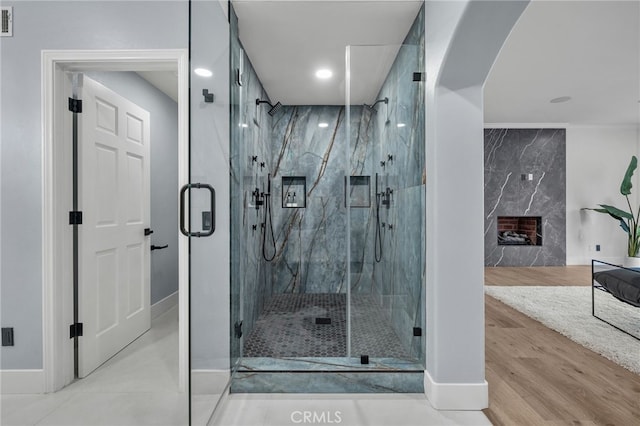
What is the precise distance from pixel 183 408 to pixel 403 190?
1945mm

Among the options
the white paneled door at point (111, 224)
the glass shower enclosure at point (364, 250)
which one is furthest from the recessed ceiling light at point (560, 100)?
the white paneled door at point (111, 224)

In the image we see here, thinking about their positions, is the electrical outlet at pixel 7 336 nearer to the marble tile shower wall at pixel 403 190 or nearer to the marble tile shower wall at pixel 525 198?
the marble tile shower wall at pixel 403 190

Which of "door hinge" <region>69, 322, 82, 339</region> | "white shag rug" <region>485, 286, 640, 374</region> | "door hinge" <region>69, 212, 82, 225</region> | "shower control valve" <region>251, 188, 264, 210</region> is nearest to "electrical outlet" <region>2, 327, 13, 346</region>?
"door hinge" <region>69, 322, 82, 339</region>

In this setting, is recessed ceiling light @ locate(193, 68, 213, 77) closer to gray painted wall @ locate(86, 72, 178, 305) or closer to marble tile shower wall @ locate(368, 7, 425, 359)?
marble tile shower wall @ locate(368, 7, 425, 359)

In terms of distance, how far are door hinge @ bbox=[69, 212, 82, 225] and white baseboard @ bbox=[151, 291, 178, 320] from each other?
1.46 metres

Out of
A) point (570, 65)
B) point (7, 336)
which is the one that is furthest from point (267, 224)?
point (570, 65)

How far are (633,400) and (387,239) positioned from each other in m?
1.73

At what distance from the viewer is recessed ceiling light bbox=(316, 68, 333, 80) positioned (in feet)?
10.6

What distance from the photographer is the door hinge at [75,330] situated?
7.40 ft

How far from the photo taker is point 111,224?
264 centimetres

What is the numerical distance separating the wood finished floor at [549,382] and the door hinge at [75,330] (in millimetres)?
2644

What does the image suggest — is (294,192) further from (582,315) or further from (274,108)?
(582,315)

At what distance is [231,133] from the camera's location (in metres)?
2.15

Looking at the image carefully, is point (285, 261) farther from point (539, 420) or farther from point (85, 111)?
point (539, 420)
